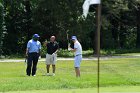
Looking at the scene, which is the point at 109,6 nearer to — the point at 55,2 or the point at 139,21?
the point at 55,2

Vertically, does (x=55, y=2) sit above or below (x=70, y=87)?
above

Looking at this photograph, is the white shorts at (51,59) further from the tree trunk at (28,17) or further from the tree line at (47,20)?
the tree trunk at (28,17)

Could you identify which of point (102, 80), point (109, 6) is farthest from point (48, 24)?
point (102, 80)

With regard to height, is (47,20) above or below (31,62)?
above

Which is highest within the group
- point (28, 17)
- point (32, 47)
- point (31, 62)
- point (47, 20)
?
point (28, 17)

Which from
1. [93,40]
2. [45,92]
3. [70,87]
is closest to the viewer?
[45,92]

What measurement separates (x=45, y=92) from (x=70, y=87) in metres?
1.68

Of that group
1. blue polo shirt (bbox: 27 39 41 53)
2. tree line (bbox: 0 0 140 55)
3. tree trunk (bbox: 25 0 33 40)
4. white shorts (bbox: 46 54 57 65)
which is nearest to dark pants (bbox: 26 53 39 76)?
blue polo shirt (bbox: 27 39 41 53)

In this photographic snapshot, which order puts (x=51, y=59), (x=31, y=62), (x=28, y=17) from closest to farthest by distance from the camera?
Answer: (x=31, y=62), (x=51, y=59), (x=28, y=17)

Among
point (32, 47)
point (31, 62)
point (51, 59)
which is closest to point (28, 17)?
point (51, 59)

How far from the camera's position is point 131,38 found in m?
67.9

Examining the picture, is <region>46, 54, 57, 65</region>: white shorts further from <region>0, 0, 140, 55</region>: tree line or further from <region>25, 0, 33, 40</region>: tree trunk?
<region>25, 0, 33, 40</region>: tree trunk

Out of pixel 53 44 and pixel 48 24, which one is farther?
pixel 48 24

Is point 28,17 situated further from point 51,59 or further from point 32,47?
point 32,47
